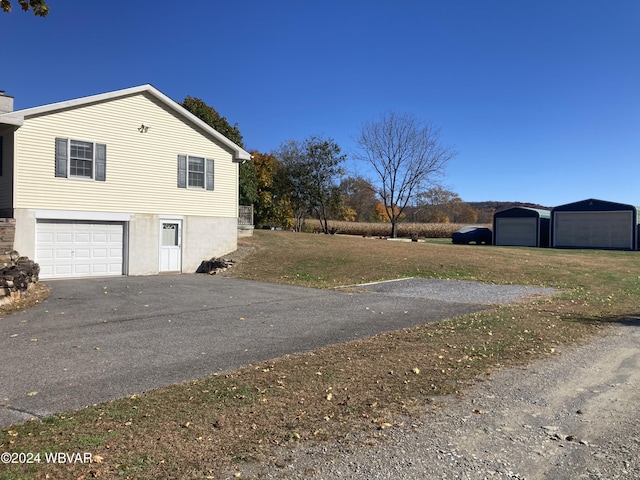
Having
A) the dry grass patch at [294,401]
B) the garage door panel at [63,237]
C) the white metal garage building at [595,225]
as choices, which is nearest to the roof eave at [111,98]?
the garage door panel at [63,237]

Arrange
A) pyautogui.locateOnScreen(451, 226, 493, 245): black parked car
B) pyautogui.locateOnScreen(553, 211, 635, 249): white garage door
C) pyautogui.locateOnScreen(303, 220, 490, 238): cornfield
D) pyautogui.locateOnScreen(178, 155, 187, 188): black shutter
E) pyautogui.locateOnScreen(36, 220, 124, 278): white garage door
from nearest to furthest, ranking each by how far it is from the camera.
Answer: pyautogui.locateOnScreen(36, 220, 124, 278): white garage door → pyautogui.locateOnScreen(178, 155, 187, 188): black shutter → pyautogui.locateOnScreen(553, 211, 635, 249): white garage door → pyautogui.locateOnScreen(451, 226, 493, 245): black parked car → pyautogui.locateOnScreen(303, 220, 490, 238): cornfield

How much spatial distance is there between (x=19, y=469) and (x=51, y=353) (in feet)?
12.9

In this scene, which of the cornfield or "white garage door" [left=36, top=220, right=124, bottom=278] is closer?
"white garage door" [left=36, top=220, right=124, bottom=278]

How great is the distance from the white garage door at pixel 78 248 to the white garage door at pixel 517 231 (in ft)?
118

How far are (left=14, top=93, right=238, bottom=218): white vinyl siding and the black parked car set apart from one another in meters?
28.0

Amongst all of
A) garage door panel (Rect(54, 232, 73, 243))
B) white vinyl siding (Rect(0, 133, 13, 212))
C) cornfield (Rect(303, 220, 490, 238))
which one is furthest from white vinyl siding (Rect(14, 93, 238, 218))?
cornfield (Rect(303, 220, 490, 238))

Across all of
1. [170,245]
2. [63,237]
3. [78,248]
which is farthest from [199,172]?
[63,237]

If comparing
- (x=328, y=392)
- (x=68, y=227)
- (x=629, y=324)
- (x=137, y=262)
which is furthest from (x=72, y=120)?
(x=629, y=324)

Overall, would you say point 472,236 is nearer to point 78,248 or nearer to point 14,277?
point 78,248

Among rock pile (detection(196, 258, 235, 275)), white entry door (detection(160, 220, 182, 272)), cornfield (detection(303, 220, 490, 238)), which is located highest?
cornfield (detection(303, 220, 490, 238))

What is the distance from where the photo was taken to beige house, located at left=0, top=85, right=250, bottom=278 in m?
16.5

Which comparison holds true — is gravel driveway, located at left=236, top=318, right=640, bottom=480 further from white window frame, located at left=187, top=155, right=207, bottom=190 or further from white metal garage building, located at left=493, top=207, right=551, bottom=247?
white metal garage building, located at left=493, top=207, right=551, bottom=247

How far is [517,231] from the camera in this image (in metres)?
45.5

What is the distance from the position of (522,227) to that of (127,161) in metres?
36.3
